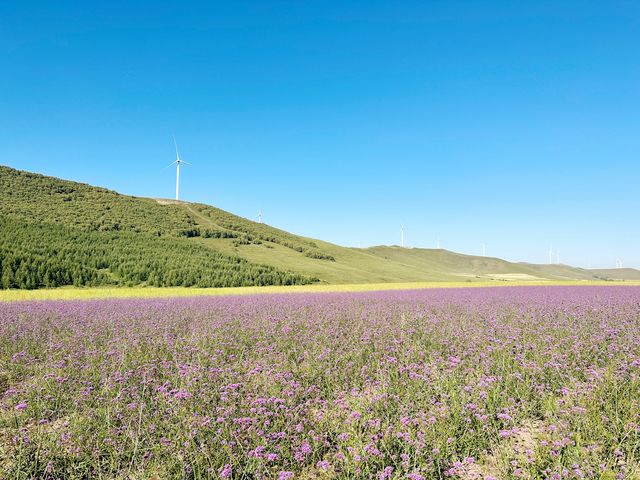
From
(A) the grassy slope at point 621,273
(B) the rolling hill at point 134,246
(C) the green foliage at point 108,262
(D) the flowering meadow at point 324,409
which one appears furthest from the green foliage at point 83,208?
(A) the grassy slope at point 621,273

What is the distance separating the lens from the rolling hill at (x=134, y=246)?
1335 inches

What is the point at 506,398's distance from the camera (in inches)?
176

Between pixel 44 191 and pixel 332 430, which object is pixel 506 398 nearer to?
pixel 332 430

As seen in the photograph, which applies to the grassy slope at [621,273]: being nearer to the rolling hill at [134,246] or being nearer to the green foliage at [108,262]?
the rolling hill at [134,246]

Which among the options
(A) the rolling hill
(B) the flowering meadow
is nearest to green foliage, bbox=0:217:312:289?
(A) the rolling hill

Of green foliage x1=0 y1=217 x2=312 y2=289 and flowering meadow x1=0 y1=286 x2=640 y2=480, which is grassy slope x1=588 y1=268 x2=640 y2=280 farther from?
flowering meadow x1=0 y1=286 x2=640 y2=480

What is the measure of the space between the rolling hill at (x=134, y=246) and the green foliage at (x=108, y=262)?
0.08 metres

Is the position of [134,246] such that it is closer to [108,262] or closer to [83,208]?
[108,262]

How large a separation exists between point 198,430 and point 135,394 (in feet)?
4.40

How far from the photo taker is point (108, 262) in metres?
37.8

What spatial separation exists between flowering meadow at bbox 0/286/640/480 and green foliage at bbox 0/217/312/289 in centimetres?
2811

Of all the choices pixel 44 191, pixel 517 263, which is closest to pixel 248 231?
pixel 44 191

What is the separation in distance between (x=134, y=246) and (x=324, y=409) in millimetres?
47558

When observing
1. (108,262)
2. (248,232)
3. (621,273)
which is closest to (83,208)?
(248,232)
